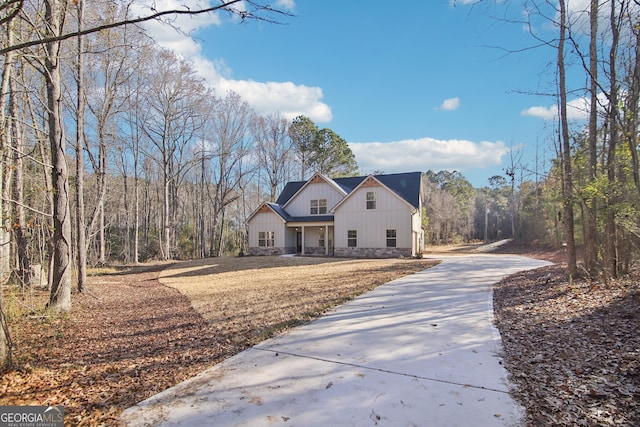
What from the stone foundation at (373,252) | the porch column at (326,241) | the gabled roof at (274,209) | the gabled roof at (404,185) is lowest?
the stone foundation at (373,252)

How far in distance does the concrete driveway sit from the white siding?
1808 centimetres

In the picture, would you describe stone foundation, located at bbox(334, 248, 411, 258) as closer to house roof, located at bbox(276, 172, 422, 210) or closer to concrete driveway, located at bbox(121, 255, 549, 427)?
house roof, located at bbox(276, 172, 422, 210)

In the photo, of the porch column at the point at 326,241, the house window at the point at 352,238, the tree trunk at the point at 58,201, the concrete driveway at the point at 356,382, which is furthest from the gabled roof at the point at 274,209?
the concrete driveway at the point at 356,382

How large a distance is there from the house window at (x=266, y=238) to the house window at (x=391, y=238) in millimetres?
8020

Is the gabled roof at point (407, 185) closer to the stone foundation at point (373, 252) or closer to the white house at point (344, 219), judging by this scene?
the white house at point (344, 219)

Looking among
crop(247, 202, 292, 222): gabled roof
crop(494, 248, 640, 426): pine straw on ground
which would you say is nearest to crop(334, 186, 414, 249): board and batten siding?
crop(247, 202, 292, 222): gabled roof

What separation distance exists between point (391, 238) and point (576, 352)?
16342 mm

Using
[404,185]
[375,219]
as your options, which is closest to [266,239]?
[375,219]

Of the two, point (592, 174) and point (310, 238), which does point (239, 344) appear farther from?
point (310, 238)

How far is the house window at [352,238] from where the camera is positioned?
21038mm

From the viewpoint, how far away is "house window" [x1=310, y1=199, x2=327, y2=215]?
23312mm

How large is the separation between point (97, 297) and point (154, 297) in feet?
4.14

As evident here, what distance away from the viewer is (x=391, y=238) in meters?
20.3

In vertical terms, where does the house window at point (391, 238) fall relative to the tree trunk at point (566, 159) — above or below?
below
